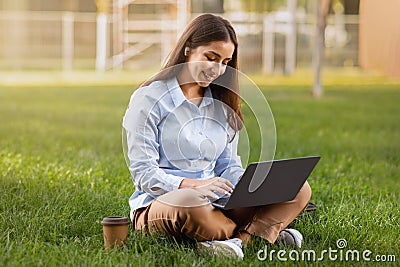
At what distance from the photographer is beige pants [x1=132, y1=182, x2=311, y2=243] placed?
333 centimetres

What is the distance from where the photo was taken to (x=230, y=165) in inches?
150

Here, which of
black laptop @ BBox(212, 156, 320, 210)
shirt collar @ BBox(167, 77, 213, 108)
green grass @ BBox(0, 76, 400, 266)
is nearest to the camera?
black laptop @ BBox(212, 156, 320, 210)

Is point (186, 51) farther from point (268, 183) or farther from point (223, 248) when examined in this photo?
point (223, 248)

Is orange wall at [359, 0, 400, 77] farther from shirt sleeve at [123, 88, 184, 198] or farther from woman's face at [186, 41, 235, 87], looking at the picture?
shirt sleeve at [123, 88, 184, 198]

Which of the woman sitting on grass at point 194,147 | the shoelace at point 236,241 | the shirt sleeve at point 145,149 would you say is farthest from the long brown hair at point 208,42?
the shoelace at point 236,241

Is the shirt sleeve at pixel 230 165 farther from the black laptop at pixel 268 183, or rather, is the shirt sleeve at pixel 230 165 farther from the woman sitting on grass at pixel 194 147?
the black laptop at pixel 268 183

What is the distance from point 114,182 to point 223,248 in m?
1.86

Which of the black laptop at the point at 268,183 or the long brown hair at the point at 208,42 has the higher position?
the long brown hair at the point at 208,42

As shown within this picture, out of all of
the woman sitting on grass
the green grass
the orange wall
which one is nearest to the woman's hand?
the woman sitting on grass

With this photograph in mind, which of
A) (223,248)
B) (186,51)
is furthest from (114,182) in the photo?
(223,248)

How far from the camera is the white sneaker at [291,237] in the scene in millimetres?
3536

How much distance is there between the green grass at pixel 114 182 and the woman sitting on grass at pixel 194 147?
0.10 m

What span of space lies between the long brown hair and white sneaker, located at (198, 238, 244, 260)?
67 centimetres

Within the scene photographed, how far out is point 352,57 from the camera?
74.6 feet
